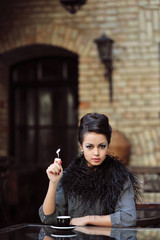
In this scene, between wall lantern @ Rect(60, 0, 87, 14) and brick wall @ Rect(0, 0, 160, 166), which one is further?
wall lantern @ Rect(60, 0, 87, 14)

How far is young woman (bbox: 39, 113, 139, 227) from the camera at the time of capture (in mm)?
2023

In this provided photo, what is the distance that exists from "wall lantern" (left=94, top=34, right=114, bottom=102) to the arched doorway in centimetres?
73

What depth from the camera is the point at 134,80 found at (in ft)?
19.4

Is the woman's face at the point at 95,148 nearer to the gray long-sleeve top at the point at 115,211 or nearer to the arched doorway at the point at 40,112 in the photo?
the gray long-sleeve top at the point at 115,211

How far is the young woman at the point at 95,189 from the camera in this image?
6.64ft

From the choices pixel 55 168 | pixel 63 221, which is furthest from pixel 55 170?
pixel 63 221

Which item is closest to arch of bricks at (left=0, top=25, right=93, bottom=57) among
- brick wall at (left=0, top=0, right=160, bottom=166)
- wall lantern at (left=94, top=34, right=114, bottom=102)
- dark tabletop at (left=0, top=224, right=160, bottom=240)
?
brick wall at (left=0, top=0, right=160, bottom=166)

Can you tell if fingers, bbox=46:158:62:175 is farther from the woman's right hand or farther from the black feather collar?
the black feather collar

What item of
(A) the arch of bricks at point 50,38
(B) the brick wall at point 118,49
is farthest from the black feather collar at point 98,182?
(A) the arch of bricks at point 50,38

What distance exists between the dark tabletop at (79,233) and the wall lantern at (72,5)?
4390 millimetres

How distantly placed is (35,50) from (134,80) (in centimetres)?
145

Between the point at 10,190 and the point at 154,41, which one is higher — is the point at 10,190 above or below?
below

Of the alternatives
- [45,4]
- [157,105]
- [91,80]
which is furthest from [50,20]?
[157,105]

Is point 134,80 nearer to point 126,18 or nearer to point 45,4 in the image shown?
point 126,18
